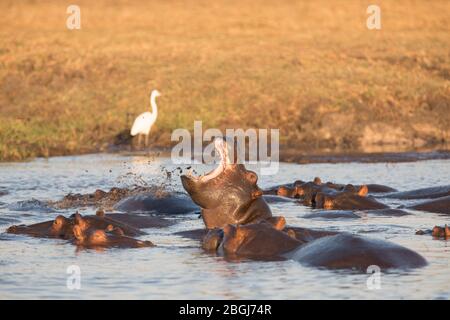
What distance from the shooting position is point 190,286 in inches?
314

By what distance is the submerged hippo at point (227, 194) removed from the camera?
9703 millimetres

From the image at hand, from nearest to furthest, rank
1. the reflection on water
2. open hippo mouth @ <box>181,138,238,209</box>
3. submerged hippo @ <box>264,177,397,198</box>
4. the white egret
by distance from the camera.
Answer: the reflection on water
open hippo mouth @ <box>181,138,238,209</box>
submerged hippo @ <box>264,177,397,198</box>
the white egret

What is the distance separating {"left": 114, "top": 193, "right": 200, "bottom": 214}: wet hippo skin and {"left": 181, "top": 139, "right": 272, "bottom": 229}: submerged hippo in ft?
5.82

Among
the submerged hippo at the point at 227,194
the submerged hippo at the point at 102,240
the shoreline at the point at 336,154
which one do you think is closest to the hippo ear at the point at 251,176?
the submerged hippo at the point at 227,194

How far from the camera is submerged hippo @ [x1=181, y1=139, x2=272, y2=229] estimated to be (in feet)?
31.8

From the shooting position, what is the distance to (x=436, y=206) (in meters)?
11.7

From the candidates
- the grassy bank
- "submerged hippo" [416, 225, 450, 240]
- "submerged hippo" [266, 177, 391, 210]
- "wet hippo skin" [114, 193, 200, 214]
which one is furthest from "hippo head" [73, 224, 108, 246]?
the grassy bank

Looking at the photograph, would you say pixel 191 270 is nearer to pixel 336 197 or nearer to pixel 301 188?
pixel 336 197

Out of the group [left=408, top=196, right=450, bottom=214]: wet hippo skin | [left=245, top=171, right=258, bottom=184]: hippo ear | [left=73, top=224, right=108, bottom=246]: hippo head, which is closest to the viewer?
[left=73, top=224, right=108, bottom=246]: hippo head

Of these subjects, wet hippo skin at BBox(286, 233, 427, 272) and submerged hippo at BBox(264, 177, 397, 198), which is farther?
submerged hippo at BBox(264, 177, 397, 198)

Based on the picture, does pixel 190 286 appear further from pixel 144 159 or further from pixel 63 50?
pixel 63 50

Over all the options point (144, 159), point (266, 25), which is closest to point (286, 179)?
point (144, 159)

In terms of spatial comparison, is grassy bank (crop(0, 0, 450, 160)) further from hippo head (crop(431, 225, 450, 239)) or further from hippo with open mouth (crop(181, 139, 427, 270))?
hippo head (crop(431, 225, 450, 239))
